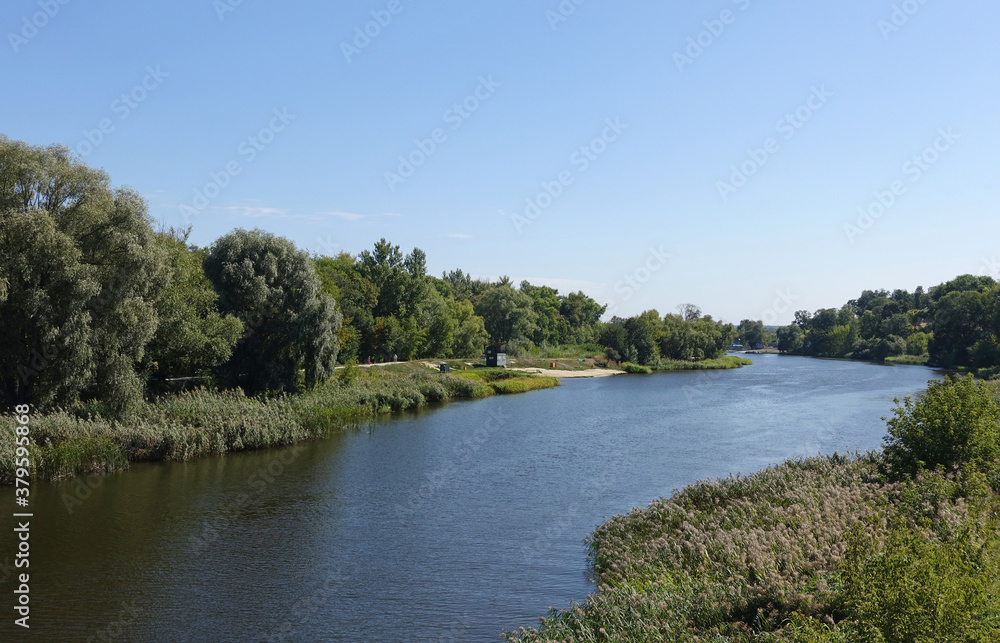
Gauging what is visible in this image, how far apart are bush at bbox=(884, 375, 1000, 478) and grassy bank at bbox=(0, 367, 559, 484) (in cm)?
2289

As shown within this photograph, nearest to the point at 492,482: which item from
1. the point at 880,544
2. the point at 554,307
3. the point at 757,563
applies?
the point at 757,563

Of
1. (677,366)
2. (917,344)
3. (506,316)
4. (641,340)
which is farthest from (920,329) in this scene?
(506,316)

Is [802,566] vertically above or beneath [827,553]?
beneath

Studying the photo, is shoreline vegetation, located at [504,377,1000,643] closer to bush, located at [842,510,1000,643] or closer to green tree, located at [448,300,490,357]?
bush, located at [842,510,1000,643]

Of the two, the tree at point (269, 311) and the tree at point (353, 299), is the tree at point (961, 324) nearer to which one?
the tree at point (353, 299)

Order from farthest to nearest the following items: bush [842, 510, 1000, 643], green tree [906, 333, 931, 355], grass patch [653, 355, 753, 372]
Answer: green tree [906, 333, 931, 355], grass patch [653, 355, 753, 372], bush [842, 510, 1000, 643]

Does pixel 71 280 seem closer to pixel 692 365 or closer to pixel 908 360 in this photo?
pixel 692 365

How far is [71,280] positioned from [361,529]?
1435 centimetres

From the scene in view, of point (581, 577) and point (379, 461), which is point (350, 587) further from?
point (379, 461)

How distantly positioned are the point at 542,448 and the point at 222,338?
52.2 feet

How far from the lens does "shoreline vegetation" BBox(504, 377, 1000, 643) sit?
6762 mm

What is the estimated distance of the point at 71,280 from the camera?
2312cm

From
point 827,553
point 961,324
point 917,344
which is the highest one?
point 961,324

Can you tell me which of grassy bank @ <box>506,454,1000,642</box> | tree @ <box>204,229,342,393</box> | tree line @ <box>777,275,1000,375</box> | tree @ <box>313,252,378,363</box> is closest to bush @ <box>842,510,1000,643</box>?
grassy bank @ <box>506,454,1000,642</box>
